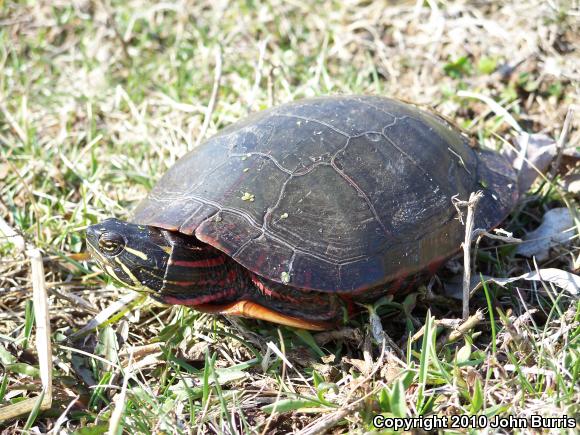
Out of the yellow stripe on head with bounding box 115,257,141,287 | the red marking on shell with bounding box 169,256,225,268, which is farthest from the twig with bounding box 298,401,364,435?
the yellow stripe on head with bounding box 115,257,141,287

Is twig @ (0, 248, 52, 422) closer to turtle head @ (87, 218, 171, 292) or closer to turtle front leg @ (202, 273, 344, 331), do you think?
turtle head @ (87, 218, 171, 292)

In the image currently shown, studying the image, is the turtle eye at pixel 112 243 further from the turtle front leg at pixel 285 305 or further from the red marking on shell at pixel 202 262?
the turtle front leg at pixel 285 305

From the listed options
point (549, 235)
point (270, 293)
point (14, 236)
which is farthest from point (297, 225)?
point (14, 236)

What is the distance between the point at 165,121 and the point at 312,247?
7.57 feet

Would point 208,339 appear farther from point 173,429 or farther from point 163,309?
point 173,429

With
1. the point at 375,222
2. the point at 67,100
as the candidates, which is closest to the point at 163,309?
the point at 375,222

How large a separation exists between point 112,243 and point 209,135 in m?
1.74

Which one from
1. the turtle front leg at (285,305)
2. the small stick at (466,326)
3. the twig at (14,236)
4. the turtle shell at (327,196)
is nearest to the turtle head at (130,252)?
the turtle shell at (327,196)

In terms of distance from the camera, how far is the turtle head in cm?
277

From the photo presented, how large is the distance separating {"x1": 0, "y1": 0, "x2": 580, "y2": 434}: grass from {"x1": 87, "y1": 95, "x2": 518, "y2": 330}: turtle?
0.78 feet

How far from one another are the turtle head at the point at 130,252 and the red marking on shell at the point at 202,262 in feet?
0.19

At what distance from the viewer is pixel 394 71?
479 cm

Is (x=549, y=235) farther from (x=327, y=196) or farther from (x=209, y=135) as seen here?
(x=209, y=135)

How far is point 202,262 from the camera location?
282cm
